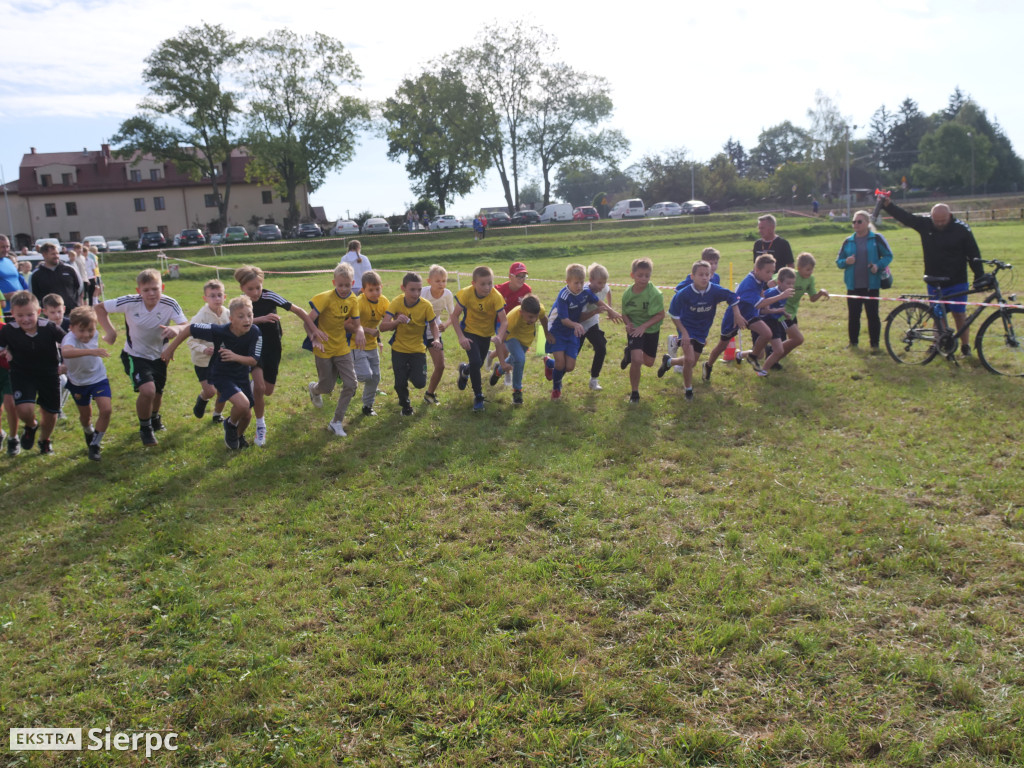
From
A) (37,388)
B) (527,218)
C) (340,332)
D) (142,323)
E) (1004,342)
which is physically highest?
(527,218)

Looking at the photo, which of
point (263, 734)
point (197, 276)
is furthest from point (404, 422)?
point (197, 276)

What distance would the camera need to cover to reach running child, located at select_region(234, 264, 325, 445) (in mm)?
7512

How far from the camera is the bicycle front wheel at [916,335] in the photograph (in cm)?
994

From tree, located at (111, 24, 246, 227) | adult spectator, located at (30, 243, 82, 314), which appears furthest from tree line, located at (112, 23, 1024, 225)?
adult spectator, located at (30, 243, 82, 314)

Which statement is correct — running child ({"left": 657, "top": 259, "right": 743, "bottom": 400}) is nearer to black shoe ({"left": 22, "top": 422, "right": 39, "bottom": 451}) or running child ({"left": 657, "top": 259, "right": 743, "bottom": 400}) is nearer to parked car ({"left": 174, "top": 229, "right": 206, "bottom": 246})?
black shoe ({"left": 22, "top": 422, "right": 39, "bottom": 451})

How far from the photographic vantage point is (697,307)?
8922 mm

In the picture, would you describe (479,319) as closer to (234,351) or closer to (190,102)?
(234,351)

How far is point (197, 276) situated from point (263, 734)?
106 ft

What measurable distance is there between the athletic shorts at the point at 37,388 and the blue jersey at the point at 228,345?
1.66m

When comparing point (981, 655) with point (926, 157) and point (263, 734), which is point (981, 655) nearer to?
point (263, 734)

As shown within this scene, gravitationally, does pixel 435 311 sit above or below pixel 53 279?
below

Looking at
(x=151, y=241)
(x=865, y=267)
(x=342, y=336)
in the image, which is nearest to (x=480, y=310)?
(x=342, y=336)

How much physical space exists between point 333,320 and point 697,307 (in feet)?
14.7

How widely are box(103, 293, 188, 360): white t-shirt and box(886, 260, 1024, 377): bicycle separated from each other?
31.5 feet
